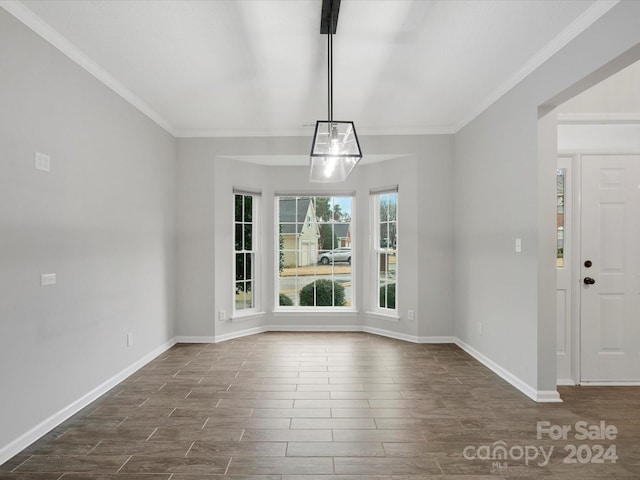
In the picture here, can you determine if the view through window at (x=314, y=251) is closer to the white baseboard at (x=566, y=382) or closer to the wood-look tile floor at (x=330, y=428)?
the wood-look tile floor at (x=330, y=428)

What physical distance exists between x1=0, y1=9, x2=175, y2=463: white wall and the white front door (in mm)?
4224

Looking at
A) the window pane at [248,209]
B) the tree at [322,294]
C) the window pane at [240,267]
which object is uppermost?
the window pane at [248,209]

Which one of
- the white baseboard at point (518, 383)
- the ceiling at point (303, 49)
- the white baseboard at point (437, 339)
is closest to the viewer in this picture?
the ceiling at point (303, 49)

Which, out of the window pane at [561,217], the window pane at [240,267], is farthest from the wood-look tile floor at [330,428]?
the window pane at [240,267]

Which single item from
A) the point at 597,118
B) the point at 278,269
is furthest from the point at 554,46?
the point at 278,269

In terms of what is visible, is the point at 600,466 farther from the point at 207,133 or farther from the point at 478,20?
the point at 207,133

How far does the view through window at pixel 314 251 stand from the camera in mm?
5914

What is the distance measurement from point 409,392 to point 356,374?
0.61 m

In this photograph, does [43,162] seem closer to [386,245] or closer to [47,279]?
[47,279]

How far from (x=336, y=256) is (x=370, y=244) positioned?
0.55m

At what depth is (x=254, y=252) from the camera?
18.8 feet

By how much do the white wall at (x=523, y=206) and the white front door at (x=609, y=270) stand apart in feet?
2.03

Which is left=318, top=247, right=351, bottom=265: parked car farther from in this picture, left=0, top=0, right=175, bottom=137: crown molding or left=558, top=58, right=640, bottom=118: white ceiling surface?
left=558, top=58, right=640, bottom=118: white ceiling surface

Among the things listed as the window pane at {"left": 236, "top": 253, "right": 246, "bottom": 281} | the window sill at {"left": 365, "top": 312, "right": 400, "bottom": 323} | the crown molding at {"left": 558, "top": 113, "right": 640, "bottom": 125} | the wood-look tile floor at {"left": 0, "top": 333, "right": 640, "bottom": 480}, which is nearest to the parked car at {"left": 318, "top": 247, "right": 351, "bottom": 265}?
the window sill at {"left": 365, "top": 312, "right": 400, "bottom": 323}
